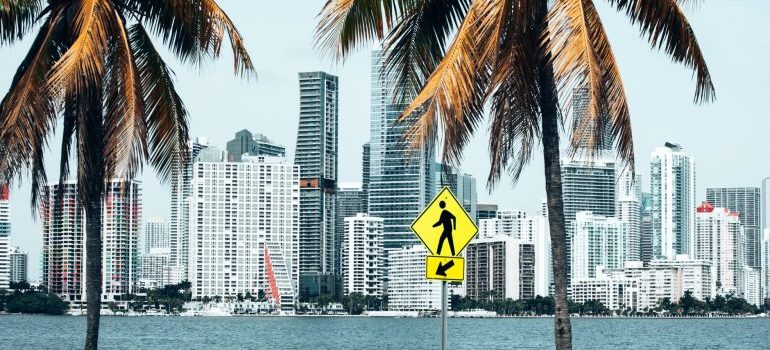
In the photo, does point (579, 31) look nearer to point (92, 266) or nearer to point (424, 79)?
point (424, 79)

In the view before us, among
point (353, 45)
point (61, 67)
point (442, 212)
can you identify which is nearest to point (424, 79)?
point (353, 45)

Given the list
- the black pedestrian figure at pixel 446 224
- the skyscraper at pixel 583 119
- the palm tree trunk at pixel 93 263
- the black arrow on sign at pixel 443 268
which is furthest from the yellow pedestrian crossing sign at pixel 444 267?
the palm tree trunk at pixel 93 263

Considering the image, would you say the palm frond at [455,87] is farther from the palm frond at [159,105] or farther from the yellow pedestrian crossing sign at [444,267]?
the palm frond at [159,105]

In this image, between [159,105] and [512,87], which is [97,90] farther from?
[512,87]

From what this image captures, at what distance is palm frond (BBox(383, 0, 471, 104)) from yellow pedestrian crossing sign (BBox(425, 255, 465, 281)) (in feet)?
10.6

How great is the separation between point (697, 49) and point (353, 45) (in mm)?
4384

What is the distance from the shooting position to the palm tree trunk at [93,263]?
62.2ft

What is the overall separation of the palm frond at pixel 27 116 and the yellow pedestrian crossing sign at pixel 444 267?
524cm

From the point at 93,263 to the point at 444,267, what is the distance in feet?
17.4

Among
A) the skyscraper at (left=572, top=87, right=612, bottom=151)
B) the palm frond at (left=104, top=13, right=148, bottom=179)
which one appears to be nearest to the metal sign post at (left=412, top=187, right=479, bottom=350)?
the skyscraper at (left=572, top=87, right=612, bottom=151)

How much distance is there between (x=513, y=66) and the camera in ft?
56.4

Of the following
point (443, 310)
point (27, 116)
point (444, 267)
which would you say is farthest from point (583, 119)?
point (27, 116)

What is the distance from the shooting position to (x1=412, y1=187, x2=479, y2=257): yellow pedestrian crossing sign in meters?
17.0

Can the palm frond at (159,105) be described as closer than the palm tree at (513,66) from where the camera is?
No
